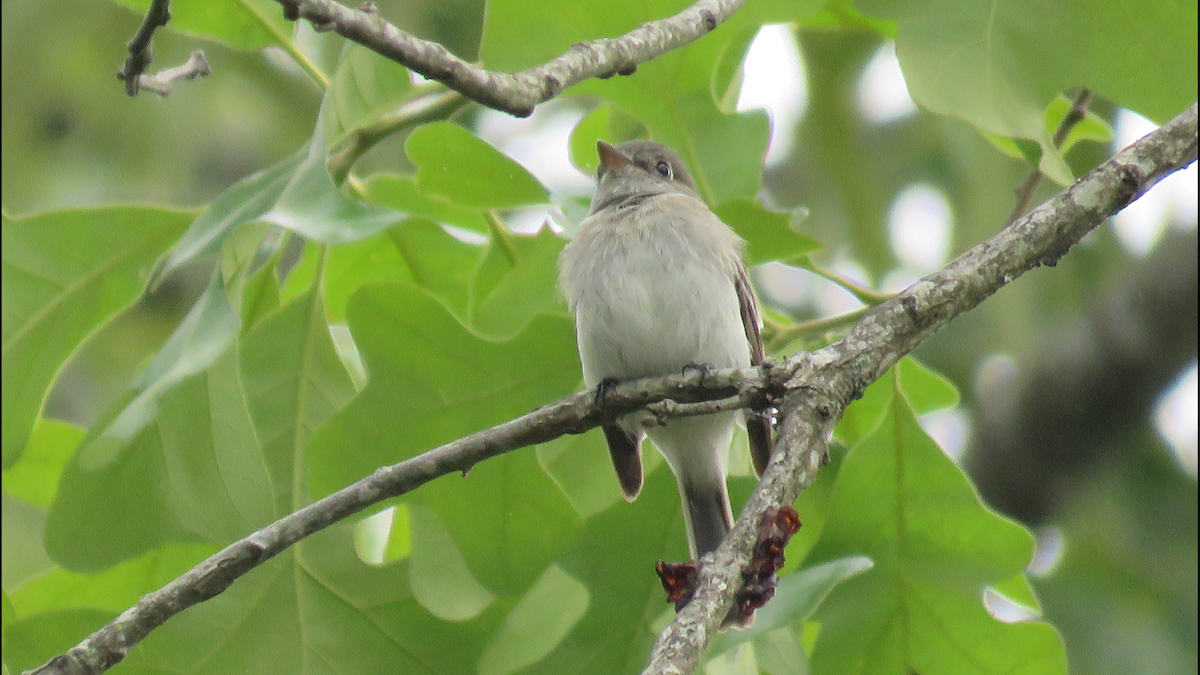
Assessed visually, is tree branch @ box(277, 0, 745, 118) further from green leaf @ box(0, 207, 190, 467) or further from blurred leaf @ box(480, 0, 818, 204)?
green leaf @ box(0, 207, 190, 467)

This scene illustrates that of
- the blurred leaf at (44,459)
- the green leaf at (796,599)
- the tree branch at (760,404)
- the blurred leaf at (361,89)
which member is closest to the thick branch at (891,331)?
the tree branch at (760,404)

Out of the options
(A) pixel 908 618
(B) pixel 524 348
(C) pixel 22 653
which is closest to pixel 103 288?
(C) pixel 22 653

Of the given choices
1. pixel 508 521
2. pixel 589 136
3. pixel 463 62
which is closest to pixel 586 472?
pixel 508 521

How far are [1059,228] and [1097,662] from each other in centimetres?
397

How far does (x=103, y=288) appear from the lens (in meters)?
3.24

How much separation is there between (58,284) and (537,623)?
165 cm

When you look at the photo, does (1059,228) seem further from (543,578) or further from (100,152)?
(100,152)

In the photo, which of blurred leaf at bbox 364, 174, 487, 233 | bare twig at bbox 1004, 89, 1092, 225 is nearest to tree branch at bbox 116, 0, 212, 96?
blurred leaf at bbox 364, 174, 487, 233

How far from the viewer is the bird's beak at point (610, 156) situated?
3.55 meters

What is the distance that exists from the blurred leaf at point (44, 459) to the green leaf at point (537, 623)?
1.69 m

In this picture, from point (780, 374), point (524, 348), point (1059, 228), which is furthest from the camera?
point (524, 348)

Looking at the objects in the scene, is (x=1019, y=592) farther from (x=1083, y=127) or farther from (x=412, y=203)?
(x=412, y=203)

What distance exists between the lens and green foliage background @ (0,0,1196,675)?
2.56 metres

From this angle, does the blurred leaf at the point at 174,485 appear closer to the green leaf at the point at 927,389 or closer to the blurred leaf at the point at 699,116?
the blurred leaf at the point at 699,116
